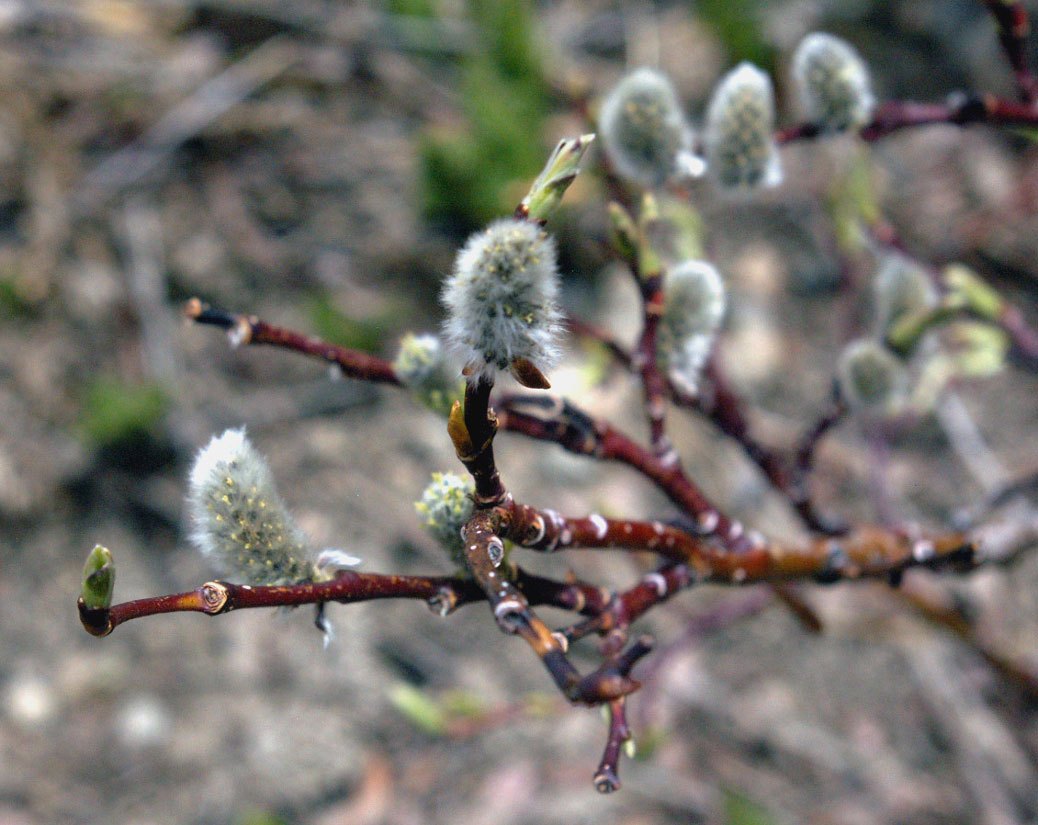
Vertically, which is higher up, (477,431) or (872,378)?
(477,431)

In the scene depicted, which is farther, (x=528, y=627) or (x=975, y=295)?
(x=975, y=295)

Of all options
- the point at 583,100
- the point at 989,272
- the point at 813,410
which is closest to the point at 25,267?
the point at 583,100

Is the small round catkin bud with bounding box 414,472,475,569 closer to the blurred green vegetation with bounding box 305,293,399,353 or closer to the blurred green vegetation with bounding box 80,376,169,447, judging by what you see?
the blurred green vegetation with bounding box 305,293,399,353

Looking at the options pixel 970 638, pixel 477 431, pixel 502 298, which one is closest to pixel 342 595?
pixel 477 431

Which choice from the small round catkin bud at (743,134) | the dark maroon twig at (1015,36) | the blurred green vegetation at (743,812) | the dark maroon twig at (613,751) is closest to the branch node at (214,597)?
the dark maroon twig at (613,751)

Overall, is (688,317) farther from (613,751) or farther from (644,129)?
(613,751)

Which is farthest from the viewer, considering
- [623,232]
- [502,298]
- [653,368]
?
[653,368]

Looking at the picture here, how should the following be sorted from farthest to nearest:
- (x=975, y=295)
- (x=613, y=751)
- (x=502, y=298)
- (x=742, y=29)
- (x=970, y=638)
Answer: (x=742, y=29) → (x=970, y=638) → (x=975, y=295) → (x=613, y=751) → (x=502, y=298)

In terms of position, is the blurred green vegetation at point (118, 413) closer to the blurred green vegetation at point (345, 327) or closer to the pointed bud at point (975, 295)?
the blurred green vegetation at point (345, 327)

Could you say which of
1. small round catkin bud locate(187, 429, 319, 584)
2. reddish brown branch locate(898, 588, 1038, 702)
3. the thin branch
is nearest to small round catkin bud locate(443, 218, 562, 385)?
the thin branch
